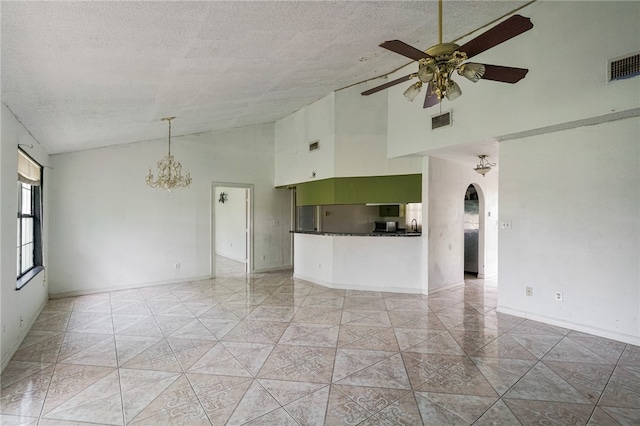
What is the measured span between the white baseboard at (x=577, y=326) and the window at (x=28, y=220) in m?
6.12

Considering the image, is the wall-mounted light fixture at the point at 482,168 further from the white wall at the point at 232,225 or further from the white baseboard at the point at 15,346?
the white baseboard at the point at 15,346

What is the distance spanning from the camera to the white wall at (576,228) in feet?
11.6

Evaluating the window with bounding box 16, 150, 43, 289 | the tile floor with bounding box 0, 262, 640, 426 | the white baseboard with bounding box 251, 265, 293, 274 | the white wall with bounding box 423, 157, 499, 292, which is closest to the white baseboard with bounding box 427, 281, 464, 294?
the white wall with bounding box 423, 157, 499, 292

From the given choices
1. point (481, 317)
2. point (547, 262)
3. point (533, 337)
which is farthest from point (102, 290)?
point (547, 262)

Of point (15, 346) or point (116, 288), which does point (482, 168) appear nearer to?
point (15, 346)

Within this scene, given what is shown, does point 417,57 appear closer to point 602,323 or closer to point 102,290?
point 602,323

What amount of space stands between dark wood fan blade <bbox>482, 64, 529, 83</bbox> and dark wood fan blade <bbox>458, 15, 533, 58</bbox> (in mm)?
215

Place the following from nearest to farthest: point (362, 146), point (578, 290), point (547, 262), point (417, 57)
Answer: point (417, 57)
point (578, 290)
point (547, 262)
point (362, 146)

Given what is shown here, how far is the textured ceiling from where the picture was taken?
2.01 m

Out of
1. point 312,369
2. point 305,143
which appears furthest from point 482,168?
point 312,369

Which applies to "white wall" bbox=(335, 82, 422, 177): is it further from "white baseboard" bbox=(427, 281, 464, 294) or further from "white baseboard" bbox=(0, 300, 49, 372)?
"white baseboard" bbox=(0, 300, 49, 372)

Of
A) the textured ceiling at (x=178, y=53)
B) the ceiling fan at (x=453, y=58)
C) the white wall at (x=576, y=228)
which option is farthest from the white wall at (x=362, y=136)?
the ceiling fan at (x=453, y=58)

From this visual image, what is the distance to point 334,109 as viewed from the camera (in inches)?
237

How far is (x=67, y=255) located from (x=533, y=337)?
7.06 m
